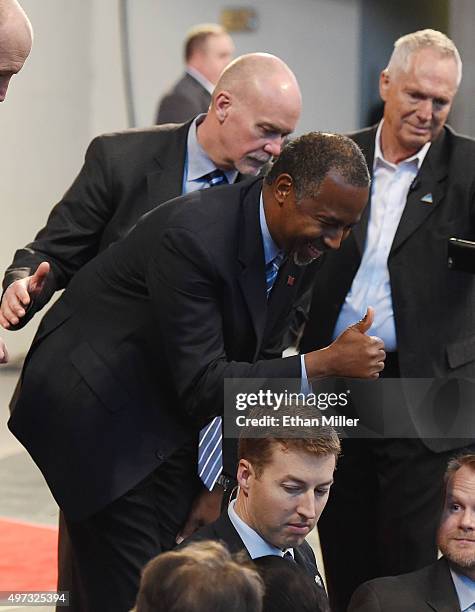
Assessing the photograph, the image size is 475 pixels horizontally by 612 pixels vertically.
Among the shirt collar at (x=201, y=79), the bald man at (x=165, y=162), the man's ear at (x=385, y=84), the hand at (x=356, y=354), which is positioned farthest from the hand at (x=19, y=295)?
the shirt collar at (x=201, y=79)

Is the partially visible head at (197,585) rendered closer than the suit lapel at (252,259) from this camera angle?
Yes

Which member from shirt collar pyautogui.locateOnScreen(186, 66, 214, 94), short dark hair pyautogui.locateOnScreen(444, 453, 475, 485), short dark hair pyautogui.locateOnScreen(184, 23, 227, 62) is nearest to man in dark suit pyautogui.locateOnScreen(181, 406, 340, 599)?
short dark hair pyautogui.locateOnScreen(444, 453, 475, 485)

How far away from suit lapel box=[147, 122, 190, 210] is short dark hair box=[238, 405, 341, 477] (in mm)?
722

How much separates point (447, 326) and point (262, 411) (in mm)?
943

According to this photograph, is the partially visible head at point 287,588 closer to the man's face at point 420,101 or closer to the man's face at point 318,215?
the man's face at point 318,215

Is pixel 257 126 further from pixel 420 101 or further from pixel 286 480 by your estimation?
pixel 286 480

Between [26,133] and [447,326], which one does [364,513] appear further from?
[26,133]

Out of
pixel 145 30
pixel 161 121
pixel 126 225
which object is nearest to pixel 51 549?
pixel 126 225

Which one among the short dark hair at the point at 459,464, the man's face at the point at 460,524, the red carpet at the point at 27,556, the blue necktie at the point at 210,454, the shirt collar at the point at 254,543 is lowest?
the red carpet at the point at 27,556

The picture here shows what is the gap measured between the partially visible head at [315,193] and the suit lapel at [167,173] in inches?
22.5

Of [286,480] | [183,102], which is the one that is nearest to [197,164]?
[286,480]

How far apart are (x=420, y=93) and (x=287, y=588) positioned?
1.57 meters

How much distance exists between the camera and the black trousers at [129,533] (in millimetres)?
2441

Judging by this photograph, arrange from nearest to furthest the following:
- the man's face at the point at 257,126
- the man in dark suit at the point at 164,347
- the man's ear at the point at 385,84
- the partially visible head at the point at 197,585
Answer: the partially visible head at the point at 197,585
the man in dark suit at the point at 164,347
the man's face at the point at 257,126
the man's ear at the point at 385,84
